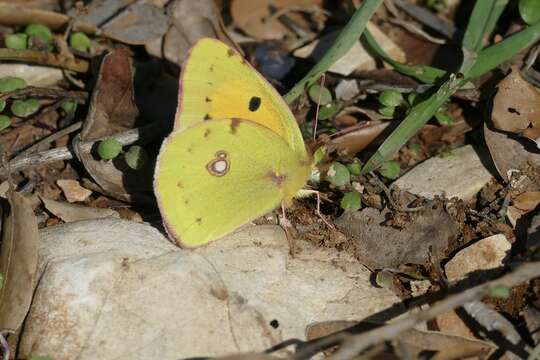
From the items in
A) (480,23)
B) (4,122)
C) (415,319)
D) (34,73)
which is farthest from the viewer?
(34,73)

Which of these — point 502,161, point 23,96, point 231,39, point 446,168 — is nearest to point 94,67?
point 23,96

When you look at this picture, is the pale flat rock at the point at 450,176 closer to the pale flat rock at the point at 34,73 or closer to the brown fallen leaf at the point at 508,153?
the brown fallen leaf at the point at 508,153

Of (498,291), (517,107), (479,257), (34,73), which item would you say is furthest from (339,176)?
(34,73)

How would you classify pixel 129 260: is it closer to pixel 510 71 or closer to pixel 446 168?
pixel 446 168

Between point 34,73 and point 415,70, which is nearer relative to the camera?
point 415,70

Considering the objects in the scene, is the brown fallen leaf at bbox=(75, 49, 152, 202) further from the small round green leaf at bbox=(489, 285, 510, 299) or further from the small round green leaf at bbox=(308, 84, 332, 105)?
the small round green leaf at bbox=(489, 285, 510, 299)

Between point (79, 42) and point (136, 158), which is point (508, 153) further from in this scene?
point (79, 42)
